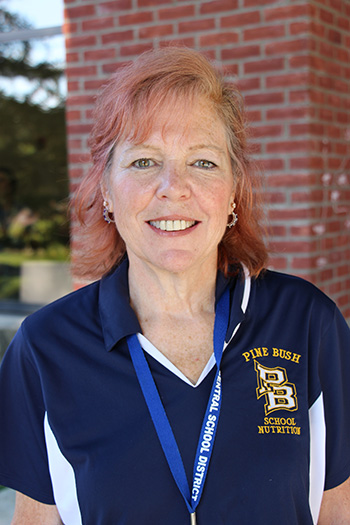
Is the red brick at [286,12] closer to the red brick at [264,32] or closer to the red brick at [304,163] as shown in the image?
the red brick at [264,32]

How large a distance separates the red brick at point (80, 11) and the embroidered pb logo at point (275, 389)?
300 centimetres

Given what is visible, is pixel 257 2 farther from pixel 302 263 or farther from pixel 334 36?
pixel 302 263

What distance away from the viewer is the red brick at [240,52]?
3.50 meters

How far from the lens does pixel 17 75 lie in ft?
19.6

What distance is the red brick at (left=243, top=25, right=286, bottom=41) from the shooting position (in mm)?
3410

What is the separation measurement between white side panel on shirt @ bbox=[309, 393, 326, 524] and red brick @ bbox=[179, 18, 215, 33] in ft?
8.35

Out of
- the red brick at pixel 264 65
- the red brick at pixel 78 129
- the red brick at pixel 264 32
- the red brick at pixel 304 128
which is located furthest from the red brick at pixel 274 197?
the red brick at pixel 78 129

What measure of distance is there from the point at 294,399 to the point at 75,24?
3156 millimetres

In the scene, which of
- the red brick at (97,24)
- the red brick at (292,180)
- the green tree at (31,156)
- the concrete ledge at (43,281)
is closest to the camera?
the red brick at (292,180)

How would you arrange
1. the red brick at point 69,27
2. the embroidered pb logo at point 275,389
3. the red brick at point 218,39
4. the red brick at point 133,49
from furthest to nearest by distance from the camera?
the red brick at point 69,27
the red brick at point 133,49
the red brick at point 218,39
the embroidered pb logo at point 275,389

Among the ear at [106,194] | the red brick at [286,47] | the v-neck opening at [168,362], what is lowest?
the v-neck opening at [168,362]

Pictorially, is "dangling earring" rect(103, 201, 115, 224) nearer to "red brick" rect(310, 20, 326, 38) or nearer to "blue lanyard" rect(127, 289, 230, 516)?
"blue lanyard" rect(127, 289, 230, 516)

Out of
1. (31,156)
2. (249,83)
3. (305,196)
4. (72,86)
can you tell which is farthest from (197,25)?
(31,156)

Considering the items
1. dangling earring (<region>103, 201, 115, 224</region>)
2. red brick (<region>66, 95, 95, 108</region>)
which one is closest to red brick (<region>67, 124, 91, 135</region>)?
red brick (<region>66, 95, 95, 108</region>)
